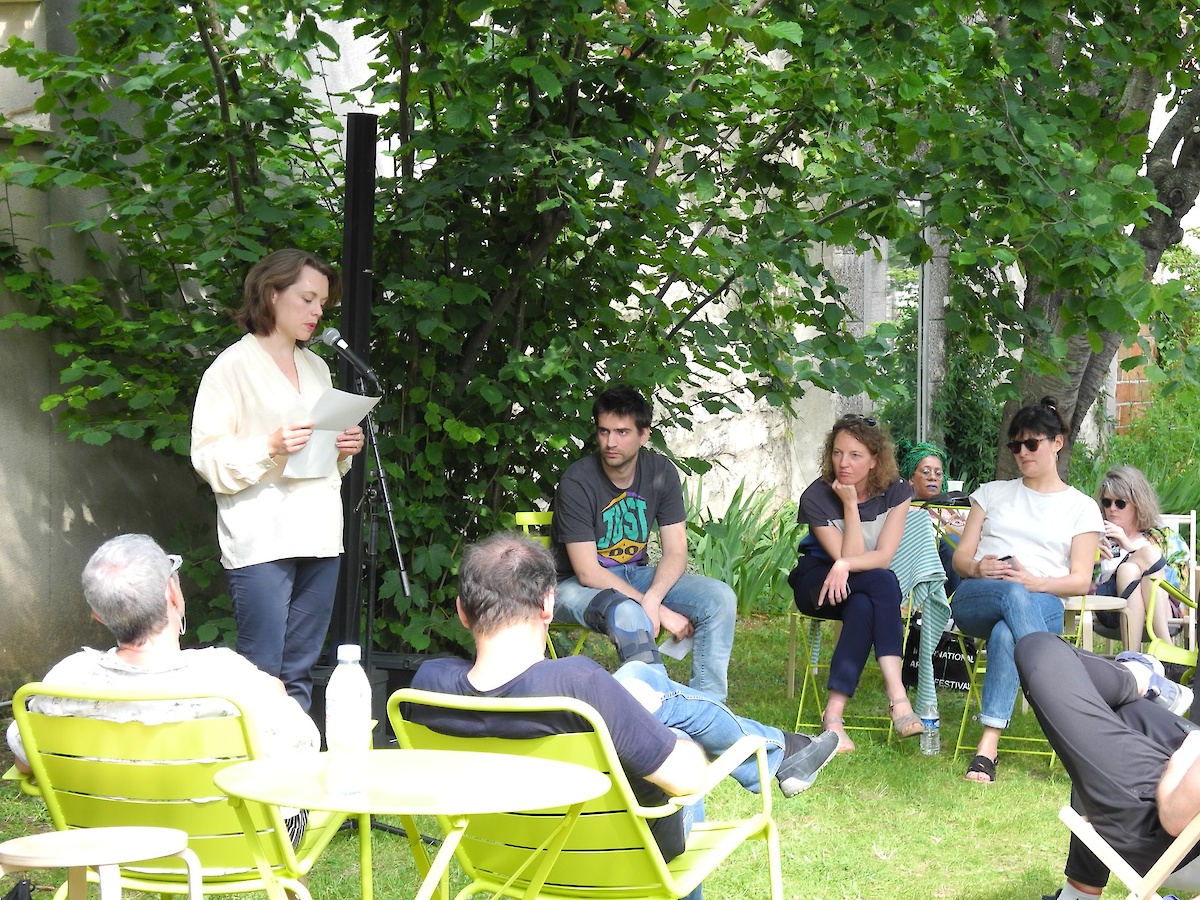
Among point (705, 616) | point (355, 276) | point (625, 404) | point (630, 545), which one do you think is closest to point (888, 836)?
point (705, 616)

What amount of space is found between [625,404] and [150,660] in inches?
105

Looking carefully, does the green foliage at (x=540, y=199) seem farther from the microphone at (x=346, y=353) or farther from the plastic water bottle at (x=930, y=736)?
the plastic water bottle at (x=930, y=736)

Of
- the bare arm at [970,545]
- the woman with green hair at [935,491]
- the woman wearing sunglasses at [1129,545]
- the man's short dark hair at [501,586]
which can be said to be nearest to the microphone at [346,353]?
the man's short dark hair at [501,586]

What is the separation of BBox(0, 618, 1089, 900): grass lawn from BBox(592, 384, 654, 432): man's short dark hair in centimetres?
141

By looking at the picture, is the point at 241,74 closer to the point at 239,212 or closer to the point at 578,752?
the point at 239,212

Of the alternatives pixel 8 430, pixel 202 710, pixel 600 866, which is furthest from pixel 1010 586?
pixel 8 430

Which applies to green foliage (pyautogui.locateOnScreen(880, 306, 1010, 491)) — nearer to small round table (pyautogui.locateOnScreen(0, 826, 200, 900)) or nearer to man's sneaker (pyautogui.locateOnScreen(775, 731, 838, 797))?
man's sneaker (pyautogui.locateOnScreen(775, 731, 838, 797))

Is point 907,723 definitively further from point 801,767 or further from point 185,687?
point 185,687

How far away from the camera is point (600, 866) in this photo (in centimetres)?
255

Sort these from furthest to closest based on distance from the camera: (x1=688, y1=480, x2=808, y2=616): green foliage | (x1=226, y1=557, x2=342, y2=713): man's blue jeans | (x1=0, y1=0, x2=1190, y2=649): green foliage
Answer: (x1=688, y1=480, x2=808, y2=616): green foliage, (x1=0, y1=0, x2=1190, y2=649): green foliage, (x1=226, y1=557, x2=342, y2=713): man's blue jeans

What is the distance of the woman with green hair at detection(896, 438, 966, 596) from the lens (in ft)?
20.7

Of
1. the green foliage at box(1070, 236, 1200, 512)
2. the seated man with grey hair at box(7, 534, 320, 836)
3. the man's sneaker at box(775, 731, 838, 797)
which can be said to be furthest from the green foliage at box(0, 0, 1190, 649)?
the green foliage at box(1070, 236, 1200, 512)

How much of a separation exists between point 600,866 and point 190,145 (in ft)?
11.7

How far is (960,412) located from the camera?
37.9ft
